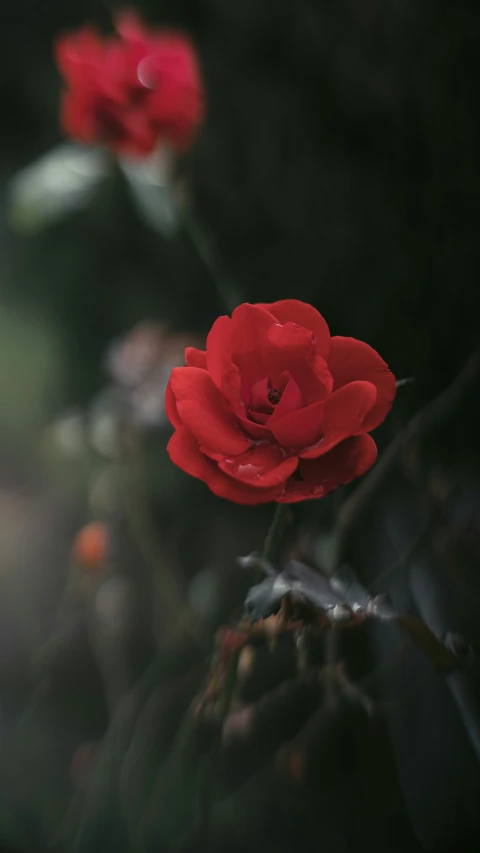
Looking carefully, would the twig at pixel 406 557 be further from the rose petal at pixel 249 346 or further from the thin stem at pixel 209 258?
the thin stem at pixel 209 258

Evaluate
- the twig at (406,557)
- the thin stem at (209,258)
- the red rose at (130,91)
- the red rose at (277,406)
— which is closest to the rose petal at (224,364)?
the red rose at (277,406)

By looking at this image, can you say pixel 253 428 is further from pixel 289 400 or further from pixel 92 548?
pixel 92 548

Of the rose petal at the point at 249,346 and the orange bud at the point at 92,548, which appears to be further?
the orange bud at the point at 92,548

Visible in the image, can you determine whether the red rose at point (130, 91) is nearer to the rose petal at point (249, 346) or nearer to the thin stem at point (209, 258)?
the thin stem at point (209, 258)

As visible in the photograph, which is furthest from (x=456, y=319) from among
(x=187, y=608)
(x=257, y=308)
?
(x=187, y=608)

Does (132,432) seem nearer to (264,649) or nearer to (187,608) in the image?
(187,608)

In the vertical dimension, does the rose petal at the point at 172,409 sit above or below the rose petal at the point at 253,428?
above


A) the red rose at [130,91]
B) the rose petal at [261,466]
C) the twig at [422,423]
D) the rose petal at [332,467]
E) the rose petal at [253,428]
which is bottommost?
the twig at [422,423]

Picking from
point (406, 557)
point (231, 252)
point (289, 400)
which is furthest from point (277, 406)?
point (231, 252)

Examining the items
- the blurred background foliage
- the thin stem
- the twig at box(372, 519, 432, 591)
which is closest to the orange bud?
the blurred background foliage
